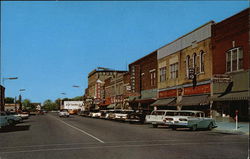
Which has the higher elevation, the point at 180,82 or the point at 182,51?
the point at 182,51

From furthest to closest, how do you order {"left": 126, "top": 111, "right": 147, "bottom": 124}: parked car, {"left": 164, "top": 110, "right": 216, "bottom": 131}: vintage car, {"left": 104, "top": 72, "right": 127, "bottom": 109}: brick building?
{"left": 104, "top": 72, "right": 127, "bottom": 109}: brick building, {"left": 126, "top": 111, "right": 147, "bottom": 124}: parked car, {"left": 164, "top": 110, "right": 216, "bottom": 131}: vintage car

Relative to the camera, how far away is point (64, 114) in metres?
72.1

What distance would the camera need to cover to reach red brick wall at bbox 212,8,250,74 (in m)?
27.8

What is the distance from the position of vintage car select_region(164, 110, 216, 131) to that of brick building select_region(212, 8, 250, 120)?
A: 3.25 m

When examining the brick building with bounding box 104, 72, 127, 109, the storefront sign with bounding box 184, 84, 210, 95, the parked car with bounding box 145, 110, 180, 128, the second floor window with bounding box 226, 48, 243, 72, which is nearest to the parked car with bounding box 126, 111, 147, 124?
the storefront sign with bounding box 184, 84, 210, 95

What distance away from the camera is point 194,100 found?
3512cm

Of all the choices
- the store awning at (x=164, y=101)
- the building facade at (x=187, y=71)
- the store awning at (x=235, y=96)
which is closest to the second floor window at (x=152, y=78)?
the building facade at (x=187, y=71)

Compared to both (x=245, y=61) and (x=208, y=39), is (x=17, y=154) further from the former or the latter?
(x=208, y=39)

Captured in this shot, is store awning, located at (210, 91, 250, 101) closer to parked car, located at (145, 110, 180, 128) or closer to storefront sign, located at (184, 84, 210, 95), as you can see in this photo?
storefront sign, located at (184, 84, 210, 95)

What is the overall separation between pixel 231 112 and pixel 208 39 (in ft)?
27.9

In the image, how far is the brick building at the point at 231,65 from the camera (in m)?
27.6

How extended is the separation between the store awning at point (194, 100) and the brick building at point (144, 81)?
10.7 metres

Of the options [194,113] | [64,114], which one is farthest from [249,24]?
[64,114]

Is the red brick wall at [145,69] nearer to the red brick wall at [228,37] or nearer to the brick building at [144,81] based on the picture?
the brick building at [144,81]
